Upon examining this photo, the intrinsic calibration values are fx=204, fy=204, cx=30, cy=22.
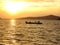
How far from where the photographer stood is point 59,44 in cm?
4488

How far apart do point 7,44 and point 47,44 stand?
8485mm

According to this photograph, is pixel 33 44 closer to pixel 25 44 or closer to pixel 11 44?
pixel 25 44

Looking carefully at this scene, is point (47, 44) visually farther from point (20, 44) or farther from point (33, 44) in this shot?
point (20, 44)

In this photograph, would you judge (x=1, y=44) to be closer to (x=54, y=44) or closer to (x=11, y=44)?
(x=11, y=44)

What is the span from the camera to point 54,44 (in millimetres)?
44625

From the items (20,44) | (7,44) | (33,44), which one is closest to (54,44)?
(33,44)

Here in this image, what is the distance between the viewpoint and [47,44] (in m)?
43.5

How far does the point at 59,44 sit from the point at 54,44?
45.6 inches

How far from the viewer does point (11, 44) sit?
139 ft

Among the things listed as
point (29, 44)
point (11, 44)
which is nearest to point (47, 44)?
point (29, 44)

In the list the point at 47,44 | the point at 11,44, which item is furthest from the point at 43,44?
the point at 11,44

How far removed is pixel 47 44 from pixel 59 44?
309cm

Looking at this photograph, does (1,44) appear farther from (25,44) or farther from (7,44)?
(25,44)

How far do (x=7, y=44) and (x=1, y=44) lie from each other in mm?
1256
